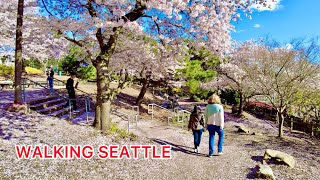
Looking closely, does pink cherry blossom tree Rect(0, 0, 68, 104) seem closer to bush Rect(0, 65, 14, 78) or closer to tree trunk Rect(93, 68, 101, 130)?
tree trunk Rect(93, 68, 101, 130)

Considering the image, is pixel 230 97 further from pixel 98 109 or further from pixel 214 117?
pixel 214 117

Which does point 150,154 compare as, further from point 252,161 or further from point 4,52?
point 4,52

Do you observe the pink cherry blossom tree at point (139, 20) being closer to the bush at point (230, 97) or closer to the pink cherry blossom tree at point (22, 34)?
the pink cherry blossom tree at point (22, 34)

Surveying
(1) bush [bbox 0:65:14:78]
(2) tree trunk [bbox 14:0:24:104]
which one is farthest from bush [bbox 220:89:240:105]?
(1) bush [bbox 0:65:14:78]

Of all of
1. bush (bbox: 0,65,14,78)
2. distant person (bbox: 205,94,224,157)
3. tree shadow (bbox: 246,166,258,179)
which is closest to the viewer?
tree shadow (bbox: 246,166,258,179)

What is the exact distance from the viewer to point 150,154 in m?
A: 7.10

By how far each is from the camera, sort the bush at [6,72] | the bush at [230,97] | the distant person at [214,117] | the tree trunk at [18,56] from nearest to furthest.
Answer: the distant person at [214,117] < the tree trunk at [18,56] < the bush at [6,72] < the bush at [230,97]

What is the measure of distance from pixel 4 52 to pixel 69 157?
21.0 meters

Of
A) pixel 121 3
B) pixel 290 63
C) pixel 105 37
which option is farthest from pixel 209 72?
pixel 121 3

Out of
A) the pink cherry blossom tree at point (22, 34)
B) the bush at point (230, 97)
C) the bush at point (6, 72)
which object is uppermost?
the pink cherry blossom tree at point (22, 34)

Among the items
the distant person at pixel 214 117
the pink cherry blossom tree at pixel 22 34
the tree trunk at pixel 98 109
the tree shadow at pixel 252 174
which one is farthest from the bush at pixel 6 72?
the tree shadow at pixel 252 174

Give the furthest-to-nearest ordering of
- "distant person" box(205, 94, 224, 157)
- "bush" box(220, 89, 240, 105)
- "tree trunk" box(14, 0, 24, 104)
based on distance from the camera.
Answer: "bush" box(220, 89, 240, 105), "tree trunk" box(14, 0, 24, 104), "distant person" box(205, 94, 224, 157)

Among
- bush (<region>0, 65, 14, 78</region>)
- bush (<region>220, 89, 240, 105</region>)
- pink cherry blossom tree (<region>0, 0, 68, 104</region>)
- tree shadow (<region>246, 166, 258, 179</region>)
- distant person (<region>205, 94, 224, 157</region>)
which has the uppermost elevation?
pink cherry blossom tree (<region>0, 0, 68, 104</region>)

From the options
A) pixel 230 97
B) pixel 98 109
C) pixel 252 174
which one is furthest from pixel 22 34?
pixel 230 97
